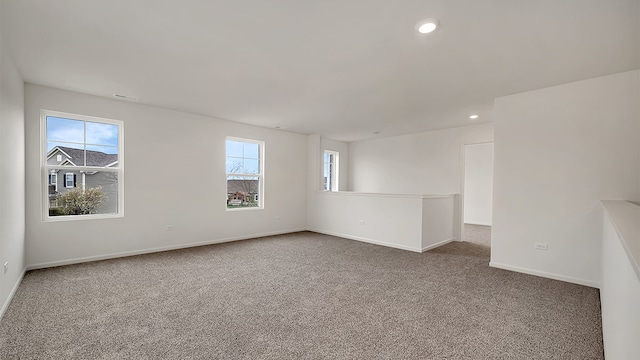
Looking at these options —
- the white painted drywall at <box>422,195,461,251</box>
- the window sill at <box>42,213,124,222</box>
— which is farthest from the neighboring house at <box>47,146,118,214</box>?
the white painted drywall at <box>422,195,461,251</box>

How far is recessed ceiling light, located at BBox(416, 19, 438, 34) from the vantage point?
2.11 metres

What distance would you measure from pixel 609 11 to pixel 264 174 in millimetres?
5351

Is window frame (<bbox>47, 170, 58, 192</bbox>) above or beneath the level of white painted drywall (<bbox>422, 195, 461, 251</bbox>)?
above

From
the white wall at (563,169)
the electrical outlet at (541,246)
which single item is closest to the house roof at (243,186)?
the white wall at (563,169)

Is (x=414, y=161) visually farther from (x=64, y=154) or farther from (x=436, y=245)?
(x=64, y=154)

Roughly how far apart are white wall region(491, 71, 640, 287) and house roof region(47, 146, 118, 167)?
5.74 m

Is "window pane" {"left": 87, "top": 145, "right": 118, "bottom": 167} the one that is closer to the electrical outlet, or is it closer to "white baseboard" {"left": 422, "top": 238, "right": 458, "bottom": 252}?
"white baseboard" {"left": 422, "top": 238, "right": 458, "bottom": 252}

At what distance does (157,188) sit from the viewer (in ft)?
15.0

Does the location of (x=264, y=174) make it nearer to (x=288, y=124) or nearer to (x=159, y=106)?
(x=288, y=124)

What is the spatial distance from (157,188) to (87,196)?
2.96 ft

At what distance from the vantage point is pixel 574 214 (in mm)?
3309

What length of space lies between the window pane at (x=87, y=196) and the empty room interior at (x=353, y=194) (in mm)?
21

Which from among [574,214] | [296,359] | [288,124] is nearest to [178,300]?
[296,359]

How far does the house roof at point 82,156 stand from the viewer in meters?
3.86
